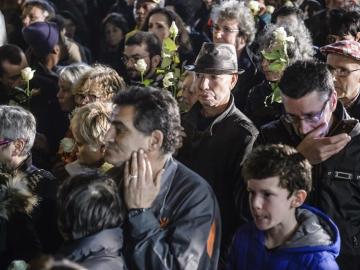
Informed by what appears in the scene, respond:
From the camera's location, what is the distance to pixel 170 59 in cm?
553

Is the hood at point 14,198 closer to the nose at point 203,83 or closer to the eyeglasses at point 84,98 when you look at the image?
the nose at point 203,83

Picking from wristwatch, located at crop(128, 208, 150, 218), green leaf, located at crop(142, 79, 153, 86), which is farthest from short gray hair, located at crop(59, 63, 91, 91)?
wristwatch, located at crop(128, 208, 150, 218)

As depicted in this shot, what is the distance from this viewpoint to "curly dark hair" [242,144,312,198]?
3.39 m

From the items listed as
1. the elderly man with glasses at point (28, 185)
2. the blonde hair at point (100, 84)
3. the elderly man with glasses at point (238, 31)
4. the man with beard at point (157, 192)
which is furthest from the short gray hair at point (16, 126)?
the elderly man with glasses at point (238, 31)

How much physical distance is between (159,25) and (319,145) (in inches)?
146

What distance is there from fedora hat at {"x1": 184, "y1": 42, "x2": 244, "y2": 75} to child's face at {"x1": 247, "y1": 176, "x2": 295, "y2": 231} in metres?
1.33

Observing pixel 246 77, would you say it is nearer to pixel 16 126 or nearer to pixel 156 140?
pixel 16 126

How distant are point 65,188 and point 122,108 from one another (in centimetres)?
49

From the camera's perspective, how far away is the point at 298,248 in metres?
3.32

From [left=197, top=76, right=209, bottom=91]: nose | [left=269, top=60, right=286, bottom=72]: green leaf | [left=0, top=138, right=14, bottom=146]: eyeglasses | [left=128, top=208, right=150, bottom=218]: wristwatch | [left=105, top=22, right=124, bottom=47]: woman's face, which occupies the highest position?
[left=197, top=76, right=209, bottom=91]: nose

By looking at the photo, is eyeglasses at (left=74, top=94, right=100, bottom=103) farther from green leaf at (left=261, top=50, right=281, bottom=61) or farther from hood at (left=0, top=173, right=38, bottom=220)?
hood at (left=0, top=173, right=38, bottom=220)

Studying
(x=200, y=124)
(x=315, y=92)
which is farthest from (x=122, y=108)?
(x=200, y=124)

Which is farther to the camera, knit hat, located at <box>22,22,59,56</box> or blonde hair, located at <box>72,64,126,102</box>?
knit hat, located at <box>22,22,59,56</box>

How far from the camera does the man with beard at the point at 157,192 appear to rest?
120 inches
